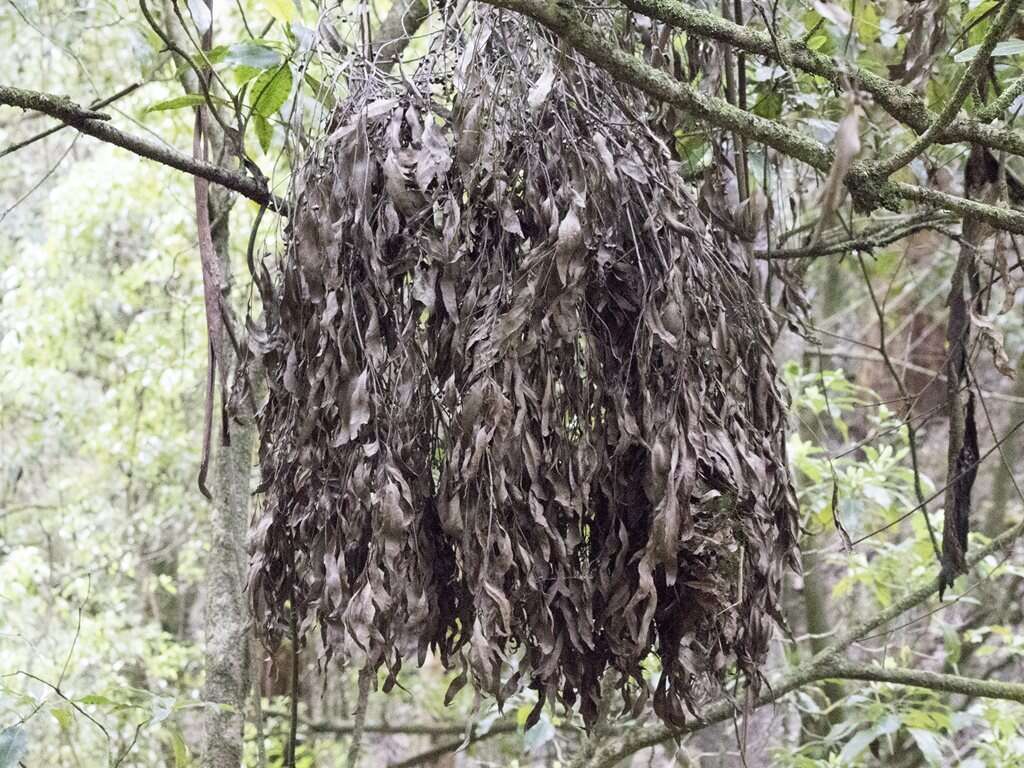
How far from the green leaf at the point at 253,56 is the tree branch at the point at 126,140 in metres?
0.13

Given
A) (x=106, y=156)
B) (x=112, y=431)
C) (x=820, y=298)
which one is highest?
(x=106, y=156)

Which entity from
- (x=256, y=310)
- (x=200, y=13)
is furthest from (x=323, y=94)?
(x=256, y=310)

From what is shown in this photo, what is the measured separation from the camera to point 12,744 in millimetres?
1322

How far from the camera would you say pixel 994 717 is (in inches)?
85.0

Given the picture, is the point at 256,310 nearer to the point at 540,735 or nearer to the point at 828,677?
the point at 540,735

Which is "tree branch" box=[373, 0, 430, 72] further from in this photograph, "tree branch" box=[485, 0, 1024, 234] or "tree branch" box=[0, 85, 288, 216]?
"tree branch" box=[485, 0, 1024, 234]

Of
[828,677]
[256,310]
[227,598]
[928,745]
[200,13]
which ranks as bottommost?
[928,745]

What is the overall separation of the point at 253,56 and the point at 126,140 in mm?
207

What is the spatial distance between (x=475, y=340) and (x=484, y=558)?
180 mm

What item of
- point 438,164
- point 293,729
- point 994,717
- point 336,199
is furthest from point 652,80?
point 994,717

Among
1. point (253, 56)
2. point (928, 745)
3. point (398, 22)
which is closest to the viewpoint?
point (253, 56)

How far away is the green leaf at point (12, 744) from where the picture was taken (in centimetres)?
131

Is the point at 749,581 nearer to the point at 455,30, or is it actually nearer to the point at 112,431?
the point at 455,30

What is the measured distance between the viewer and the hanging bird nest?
905 mm
